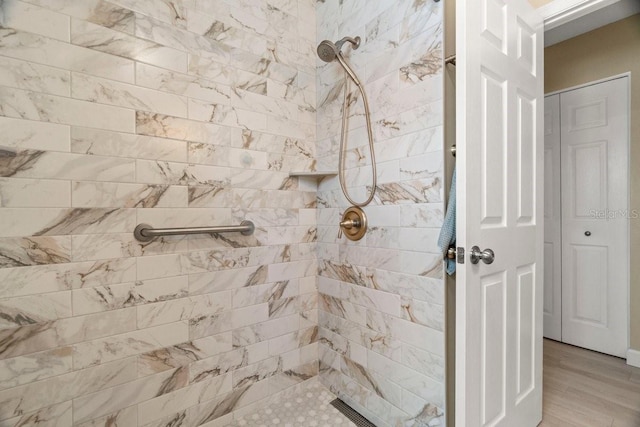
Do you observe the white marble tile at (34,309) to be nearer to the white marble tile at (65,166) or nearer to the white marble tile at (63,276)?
the white marble tile at (63,276)

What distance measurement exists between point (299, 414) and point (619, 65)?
327 cm

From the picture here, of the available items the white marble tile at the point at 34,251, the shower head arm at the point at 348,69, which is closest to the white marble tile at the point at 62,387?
the white marble tile at the point at 34,251

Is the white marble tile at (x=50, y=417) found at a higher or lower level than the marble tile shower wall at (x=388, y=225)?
lower

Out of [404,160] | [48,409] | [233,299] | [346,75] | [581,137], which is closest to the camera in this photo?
[48,409]

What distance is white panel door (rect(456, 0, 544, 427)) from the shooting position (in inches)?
40.1

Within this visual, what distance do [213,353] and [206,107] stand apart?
1216mm

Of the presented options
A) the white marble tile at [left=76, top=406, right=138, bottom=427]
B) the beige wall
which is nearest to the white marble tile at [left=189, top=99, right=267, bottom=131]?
the white marble tile at [left=76, top=406, right=138, bottom=427]

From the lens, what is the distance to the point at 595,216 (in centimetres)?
236

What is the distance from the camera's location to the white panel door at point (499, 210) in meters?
1.02

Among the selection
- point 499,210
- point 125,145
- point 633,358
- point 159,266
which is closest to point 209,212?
point 159,266

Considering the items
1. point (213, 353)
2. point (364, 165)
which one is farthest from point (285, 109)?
point (213, 353)

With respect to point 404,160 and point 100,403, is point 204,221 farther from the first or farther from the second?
point 404,160

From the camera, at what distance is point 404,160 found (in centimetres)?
138

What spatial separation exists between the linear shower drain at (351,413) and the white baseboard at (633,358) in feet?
6.70
